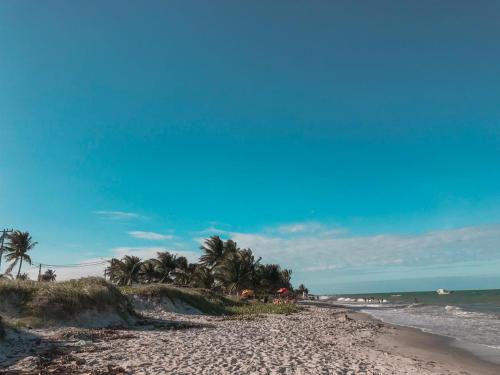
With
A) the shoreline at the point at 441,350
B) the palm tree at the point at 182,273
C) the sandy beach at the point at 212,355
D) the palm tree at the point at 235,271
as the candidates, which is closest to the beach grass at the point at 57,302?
the sandy beach at the point at 212,355

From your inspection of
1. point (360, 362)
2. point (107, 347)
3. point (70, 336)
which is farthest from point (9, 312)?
point (360, 362)

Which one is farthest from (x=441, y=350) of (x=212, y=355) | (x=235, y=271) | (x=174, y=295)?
(x=235, y=271)

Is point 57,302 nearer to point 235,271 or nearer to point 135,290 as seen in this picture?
point 135,290

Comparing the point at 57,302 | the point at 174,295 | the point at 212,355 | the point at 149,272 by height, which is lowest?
the point at 212,355

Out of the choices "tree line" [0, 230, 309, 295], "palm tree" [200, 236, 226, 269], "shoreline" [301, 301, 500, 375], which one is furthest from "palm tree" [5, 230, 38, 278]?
"shoreline" [301, 301, 500, 375]

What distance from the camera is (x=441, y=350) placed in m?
17.5

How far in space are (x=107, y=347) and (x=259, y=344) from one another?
593cm

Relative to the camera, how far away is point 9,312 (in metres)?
16.2

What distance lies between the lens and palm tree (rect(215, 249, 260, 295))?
180 ft

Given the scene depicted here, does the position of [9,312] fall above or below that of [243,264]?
below

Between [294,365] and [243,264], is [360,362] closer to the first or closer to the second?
[294,365]

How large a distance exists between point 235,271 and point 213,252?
28.4ft

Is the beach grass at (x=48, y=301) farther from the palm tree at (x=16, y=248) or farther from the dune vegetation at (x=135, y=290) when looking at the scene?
the palm tree at (x=16, y=248)

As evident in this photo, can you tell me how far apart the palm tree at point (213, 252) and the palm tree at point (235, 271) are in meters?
5.88
